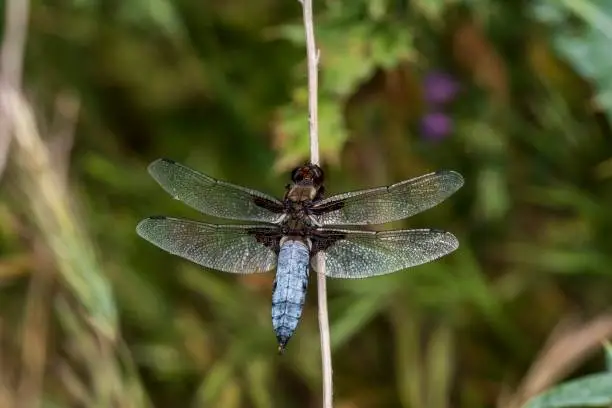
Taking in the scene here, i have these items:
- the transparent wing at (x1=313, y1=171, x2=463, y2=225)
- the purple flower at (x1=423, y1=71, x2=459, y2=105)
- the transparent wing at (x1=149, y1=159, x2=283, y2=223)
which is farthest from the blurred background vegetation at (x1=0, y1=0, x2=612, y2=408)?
the transparent wing at (x1=313, y1=171, x2=463, y2=225)

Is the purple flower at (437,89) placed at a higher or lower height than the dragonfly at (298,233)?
higher

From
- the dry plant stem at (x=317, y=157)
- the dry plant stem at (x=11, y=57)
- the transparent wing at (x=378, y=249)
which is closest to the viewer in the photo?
the dry plant stem at (x=317, y=157)

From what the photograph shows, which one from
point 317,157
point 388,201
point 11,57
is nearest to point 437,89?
point 388,201

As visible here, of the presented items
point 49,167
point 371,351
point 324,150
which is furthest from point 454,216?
point 49,167

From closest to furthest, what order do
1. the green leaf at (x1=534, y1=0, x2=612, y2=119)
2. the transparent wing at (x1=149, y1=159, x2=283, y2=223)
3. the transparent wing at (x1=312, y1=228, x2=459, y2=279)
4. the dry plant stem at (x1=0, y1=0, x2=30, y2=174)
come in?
the transparent wing at (x1=312, y1=228, x2=459, y2=279) → the transparent wing at (x1=149, y1=159, x2=283, y2=223) → the green leaf at (x1=534, y1=0, x2=612, y2=119) → the dry plant stem at (x1=0, y1=0, x2=30, y2=174)

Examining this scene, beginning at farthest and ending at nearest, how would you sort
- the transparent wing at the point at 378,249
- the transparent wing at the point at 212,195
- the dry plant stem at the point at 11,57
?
the dry plant stem at the point at 11,57 < the transparent wing at the point at 212,195 < the transparent wing at the point at 378,249

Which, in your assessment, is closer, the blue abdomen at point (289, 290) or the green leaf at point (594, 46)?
the blue abdomen at point (289, 290)

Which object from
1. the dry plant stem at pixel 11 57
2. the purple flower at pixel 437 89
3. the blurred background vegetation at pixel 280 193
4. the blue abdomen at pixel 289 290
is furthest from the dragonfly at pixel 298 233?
the purple flower at pixel 437 89

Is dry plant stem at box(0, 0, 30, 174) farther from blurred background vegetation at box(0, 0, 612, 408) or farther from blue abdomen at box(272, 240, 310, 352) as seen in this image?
blue abdomen at box(272, 240, 310, 352)

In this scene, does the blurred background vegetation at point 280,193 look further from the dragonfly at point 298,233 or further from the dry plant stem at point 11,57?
the dragonfly at point 298,233
